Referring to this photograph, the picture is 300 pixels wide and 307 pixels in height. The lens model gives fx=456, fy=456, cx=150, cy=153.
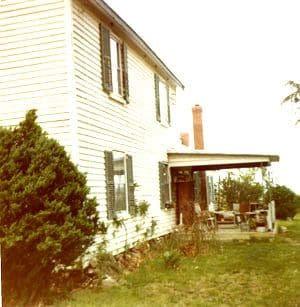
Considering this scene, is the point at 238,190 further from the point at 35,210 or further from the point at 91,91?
the point at 35,210

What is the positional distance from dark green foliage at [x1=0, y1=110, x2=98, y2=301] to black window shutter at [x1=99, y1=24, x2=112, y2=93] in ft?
12.5

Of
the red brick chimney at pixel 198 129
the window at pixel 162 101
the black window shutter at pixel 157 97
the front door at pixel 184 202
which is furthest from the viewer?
the red brick chimney at pixel 198 129

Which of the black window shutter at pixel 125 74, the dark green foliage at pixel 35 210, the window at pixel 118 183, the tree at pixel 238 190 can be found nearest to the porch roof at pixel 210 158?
the window at pixel 118 183

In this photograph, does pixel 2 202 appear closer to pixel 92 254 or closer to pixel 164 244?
pixel 92 254

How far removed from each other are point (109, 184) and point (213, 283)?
3.38 m

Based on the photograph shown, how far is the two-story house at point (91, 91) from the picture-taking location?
376 inches

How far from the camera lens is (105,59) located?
11242mm

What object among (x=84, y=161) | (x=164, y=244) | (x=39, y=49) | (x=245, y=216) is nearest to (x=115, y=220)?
(x=84, y=161)

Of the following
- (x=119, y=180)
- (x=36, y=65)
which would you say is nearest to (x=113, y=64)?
(x=36, y=65)

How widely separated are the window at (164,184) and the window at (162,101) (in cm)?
170

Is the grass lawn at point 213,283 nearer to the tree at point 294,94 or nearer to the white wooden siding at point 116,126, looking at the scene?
the white wooden siding at point 116,126

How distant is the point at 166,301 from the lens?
778 centimetres

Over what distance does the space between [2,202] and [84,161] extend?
9.38 ft

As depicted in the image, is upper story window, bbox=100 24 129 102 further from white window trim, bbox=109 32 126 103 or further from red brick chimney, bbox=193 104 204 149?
red brick chimney, bbox=193 104 204 149
